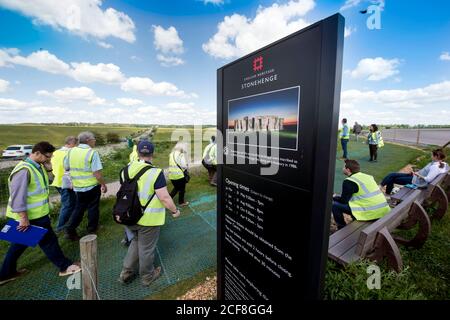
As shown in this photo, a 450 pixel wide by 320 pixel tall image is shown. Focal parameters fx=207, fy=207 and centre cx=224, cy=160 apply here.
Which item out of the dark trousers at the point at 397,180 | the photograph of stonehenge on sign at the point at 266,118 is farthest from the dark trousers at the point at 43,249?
the dark trousers at the point at 397,180

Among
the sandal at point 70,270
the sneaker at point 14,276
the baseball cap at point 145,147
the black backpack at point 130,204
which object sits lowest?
the sneaker at point 14,276

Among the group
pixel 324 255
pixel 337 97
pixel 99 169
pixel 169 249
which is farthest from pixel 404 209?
pixel 99 169

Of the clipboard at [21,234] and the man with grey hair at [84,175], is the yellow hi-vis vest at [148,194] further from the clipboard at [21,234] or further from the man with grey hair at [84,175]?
the man with grey hair at [84,175]

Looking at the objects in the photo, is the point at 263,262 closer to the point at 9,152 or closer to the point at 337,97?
the point at 337,97

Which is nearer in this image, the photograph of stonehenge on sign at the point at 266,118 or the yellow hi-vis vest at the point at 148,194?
the photograph of stonehenge on sign at the point at 266,118

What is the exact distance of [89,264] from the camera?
6.34 ft

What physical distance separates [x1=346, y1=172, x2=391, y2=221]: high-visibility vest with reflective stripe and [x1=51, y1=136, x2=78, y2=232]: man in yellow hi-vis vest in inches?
204

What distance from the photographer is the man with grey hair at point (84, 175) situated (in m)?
3.71

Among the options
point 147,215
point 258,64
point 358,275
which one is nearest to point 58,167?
point 147,215

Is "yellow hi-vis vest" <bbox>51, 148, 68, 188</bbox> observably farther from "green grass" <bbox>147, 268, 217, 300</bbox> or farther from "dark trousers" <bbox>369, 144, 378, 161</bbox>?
"dark trousers" <bbox>369, 144, 378, 161</bbox>

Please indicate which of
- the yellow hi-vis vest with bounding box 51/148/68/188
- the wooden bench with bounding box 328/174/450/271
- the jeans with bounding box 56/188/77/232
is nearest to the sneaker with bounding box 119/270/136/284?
the jeans with bounding box 56/188/77/232

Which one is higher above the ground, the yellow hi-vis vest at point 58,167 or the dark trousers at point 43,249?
the yellow hi-vis vest at point 58,167

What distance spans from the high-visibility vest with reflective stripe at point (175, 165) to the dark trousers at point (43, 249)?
8.79 feet

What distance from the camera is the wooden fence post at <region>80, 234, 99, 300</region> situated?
188cm
